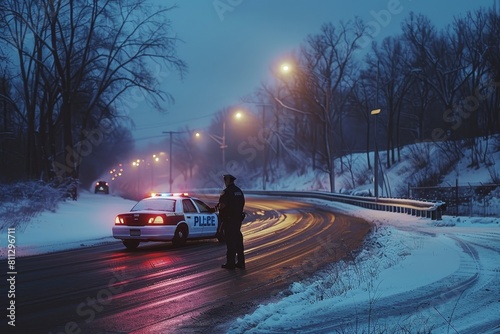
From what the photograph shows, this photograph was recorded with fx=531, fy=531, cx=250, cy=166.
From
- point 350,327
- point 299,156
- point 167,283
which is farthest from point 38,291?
point 299,156

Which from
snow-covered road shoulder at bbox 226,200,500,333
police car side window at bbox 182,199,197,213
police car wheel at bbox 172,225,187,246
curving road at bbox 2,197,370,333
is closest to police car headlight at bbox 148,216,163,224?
police car wheel at bbox 172,225,187,246

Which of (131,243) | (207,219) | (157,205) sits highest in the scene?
(157,205)

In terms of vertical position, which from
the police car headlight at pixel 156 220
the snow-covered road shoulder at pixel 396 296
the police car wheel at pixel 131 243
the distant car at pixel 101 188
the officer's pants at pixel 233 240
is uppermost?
the distant car at pixel 101 188

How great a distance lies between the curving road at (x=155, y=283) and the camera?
21.9 ft

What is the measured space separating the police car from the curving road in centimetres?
37

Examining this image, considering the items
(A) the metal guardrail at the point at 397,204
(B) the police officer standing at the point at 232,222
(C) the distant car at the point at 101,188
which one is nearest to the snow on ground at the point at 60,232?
(B) the police officer standing at the point at 232,222

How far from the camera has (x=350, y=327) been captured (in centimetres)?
578

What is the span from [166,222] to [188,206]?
132cm

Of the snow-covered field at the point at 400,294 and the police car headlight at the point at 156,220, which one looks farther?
the police car headlight at the point at 156,220

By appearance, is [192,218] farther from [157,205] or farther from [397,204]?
[397,204]

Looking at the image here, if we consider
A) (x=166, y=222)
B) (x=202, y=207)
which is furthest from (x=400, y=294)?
(x=202, y=207)

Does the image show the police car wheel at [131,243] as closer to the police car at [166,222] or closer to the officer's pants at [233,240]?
the police car at [166,222]

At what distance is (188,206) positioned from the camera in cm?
1544

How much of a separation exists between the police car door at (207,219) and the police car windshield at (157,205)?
108 cm
